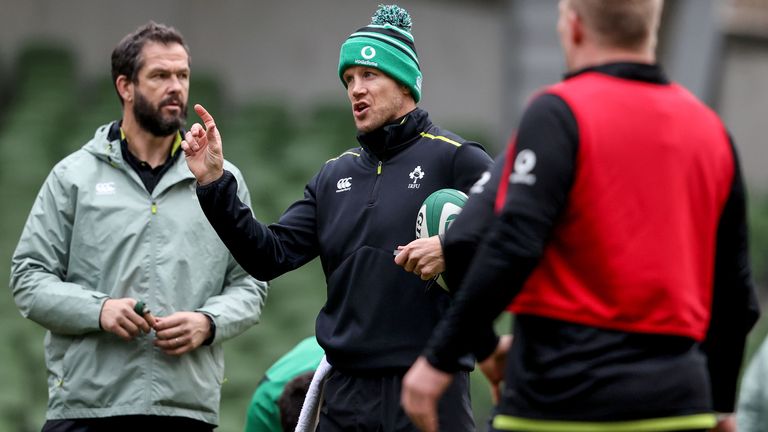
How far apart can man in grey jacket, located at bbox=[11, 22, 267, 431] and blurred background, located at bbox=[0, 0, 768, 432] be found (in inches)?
239

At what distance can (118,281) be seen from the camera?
15.5 feet

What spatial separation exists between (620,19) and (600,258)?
1.76 feet

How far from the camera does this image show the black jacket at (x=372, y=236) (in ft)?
13.4

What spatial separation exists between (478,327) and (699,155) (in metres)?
0.63

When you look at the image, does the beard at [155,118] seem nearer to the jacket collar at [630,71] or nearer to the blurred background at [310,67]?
the jacket collar at [630,71]

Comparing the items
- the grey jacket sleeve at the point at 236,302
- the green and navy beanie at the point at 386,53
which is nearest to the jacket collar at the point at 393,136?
the green and navy beanie at the point at 386,53

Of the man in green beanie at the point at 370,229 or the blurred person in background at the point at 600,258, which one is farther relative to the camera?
the man in green beanie at the point at 370,229

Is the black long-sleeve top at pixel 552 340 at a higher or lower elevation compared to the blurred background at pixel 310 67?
higher

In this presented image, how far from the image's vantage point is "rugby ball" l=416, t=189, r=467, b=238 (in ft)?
12.8

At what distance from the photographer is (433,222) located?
Answer: 3.95 metres

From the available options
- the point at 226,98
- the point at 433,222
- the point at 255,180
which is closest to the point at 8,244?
the point at 255,180

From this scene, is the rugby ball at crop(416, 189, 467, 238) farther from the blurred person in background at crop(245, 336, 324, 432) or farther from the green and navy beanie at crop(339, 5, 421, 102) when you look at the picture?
the blurred person in background at crop(245, 336, 324, 432)

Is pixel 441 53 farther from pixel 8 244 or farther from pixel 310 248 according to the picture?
pixel 310 248

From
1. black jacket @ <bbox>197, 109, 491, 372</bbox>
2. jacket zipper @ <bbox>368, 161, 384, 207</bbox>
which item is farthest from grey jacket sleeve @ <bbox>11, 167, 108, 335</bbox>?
jacket zipper @ <bbox>368, 161, 384, 207</bbox>
